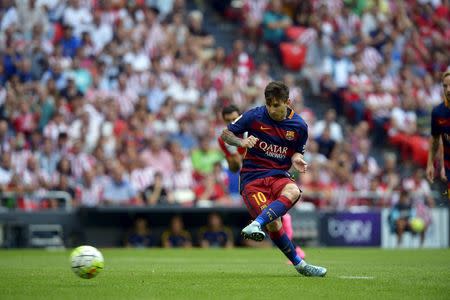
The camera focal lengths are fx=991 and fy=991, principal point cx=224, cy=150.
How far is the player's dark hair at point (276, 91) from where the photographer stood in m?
10.6

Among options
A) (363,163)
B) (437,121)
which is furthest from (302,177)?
(437,121)

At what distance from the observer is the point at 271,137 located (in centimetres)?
1114

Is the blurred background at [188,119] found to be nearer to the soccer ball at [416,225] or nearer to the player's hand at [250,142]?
the soccer ball at [416,225]

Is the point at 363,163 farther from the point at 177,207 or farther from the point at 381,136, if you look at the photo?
the point at 177,207

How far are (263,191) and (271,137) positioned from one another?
2.04 ft

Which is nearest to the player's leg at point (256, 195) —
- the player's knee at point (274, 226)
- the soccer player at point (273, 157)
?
the soccer player at point (273, 157)

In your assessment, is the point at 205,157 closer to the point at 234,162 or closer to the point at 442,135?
the point at 234,162

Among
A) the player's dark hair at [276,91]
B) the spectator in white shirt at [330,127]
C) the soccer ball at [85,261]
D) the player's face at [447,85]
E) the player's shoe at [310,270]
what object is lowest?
the player's shoe at [310,270]

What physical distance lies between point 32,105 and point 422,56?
40.4ft

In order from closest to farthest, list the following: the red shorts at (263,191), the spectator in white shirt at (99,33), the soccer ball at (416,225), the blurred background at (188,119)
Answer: the red shorts at (263,191) < the blurred background at (188,119) < the soccer ball at (416,225) < the spectator in white shirt at (99,33)

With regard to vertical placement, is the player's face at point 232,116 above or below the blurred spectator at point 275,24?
below

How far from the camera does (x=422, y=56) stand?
94.8 ft

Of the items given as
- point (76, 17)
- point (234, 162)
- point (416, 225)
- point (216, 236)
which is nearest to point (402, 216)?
point (416, 225)

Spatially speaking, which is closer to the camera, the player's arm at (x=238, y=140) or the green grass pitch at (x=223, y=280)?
the green grass pitch at (x=223, y=280)
